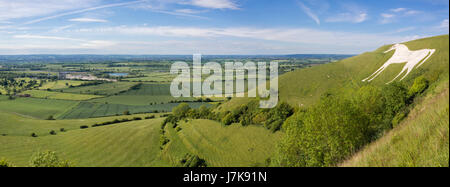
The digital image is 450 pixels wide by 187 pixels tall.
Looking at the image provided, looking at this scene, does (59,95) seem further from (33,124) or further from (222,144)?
(222,144)

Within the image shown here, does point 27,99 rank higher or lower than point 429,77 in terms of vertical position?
lower

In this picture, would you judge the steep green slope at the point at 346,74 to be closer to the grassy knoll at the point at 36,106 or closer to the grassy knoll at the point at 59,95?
the grassy knoll at the point at 36,106

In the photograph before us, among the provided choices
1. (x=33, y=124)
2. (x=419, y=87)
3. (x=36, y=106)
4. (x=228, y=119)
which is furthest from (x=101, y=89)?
(x=419, y=87)

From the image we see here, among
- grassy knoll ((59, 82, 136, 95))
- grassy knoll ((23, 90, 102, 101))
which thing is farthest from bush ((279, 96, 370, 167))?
grassy knoll ((59, 82, 136, 95))

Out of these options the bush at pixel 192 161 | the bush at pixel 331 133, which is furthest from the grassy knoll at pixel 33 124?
the bush at pixel 331 133
